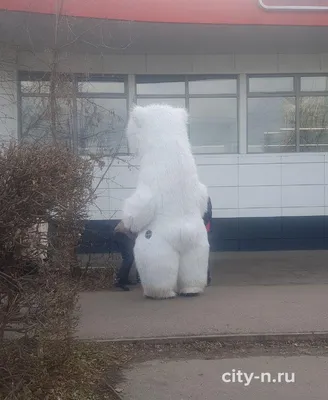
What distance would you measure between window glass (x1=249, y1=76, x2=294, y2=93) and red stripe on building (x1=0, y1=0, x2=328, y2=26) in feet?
6.88

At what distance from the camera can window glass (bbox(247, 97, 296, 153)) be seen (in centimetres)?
1187

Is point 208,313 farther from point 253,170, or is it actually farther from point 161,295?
point 253,170

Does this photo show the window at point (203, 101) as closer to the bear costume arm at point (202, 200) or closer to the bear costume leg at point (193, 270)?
the bear costume arm at point (202, 200)

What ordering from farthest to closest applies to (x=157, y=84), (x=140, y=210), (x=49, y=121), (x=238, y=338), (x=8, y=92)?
(x=157, y=84) → (x=8, y=92) → (x=49, y=121) → (x=140, y=210) → (x=238, y=338)

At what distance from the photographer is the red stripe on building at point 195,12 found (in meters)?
9.34

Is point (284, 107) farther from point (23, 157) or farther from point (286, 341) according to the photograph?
point (23, 157)

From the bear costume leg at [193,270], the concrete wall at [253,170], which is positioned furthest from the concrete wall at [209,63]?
the bear costume leg at [193,270]

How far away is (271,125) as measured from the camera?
11922 millimetres

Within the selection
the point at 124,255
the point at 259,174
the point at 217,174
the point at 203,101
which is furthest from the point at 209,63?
the point at 124,255

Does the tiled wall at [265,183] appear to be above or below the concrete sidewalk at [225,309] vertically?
above

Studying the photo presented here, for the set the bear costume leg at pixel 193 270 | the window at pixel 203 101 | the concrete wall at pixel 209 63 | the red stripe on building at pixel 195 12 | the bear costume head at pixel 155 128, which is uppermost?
the red stripe on building at pixel 195 12

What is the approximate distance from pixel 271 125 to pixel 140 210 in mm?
5650

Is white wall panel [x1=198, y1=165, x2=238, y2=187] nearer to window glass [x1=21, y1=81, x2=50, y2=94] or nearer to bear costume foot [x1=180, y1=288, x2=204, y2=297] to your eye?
window glass [x1=21, y1=81, x2=50, y2=94]

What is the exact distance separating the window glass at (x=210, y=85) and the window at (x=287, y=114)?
402 mm
